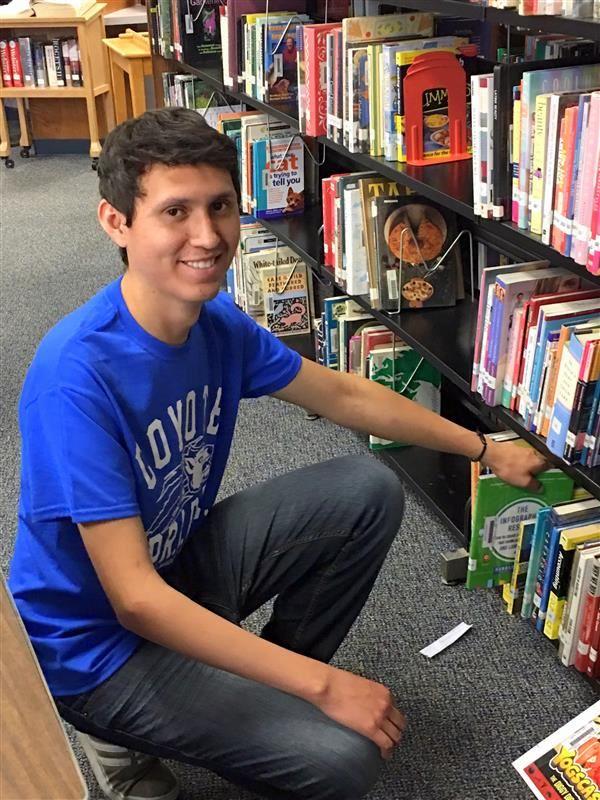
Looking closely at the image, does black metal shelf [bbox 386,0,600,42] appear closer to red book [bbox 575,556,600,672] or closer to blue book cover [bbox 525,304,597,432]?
blue book cover [bbox 525,304,597,432]

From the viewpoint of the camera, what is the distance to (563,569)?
5.46 feet

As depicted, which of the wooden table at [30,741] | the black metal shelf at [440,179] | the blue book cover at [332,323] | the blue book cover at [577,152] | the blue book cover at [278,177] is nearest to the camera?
the wooden table at [30,741]

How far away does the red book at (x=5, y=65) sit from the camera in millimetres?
5309

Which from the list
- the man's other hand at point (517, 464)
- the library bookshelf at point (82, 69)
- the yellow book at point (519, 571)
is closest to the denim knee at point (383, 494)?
the man's other hand at point (517, 464)

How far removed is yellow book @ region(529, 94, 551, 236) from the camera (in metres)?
1.44

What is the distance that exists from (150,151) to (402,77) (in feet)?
3.08

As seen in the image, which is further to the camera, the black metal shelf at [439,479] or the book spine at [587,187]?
the black metal shelf at [439,479]

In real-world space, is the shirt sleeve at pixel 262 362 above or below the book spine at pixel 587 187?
below

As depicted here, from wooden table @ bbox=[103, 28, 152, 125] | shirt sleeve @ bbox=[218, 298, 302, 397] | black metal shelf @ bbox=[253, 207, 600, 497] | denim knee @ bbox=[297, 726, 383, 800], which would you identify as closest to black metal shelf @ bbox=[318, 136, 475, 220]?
black metal shelf @ bbox=[253, 207, 600, 497]

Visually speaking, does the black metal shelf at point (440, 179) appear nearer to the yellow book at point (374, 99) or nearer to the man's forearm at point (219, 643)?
the yellow book at point (374, 99)

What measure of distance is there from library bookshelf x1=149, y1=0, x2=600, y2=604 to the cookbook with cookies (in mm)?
41

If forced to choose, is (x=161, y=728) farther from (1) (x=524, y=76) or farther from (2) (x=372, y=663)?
(1) (x=524, y=76)

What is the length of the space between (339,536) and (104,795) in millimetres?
594

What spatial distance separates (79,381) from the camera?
116 centimetres
